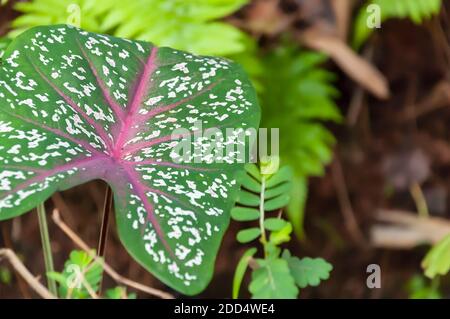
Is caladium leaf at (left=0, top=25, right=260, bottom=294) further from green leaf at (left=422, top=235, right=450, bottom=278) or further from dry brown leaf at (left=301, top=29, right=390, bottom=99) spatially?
dry brown leaf at (left=301, top=29, right=390, bottom=99)

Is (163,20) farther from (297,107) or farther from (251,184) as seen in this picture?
(251,184)

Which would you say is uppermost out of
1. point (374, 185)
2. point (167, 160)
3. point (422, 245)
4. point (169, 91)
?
point (374, 185)

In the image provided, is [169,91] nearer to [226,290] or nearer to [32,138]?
[32,138]

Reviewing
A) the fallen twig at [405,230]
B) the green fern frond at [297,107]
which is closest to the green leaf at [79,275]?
the green fern frond at [297,107]

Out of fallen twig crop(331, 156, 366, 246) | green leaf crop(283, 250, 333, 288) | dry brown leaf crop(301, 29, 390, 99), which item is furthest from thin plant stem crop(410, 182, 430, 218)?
green leaf crop(283, 250, 333, 288)

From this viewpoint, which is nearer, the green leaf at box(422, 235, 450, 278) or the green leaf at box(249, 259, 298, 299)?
the green leaf at box(249, 259, 298, 299)
